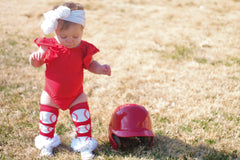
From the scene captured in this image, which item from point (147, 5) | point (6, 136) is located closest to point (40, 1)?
point (147, 5)

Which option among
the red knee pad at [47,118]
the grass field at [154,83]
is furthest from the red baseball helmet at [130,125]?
the red knee pad at [47,118]

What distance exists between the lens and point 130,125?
8.84 ft

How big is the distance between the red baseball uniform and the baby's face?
101 millimetres

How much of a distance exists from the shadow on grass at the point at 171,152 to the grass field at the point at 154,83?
0.01m

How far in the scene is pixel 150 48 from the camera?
6371 mm

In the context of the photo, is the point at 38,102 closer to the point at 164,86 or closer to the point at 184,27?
the point at 164,86

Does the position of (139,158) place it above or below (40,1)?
below

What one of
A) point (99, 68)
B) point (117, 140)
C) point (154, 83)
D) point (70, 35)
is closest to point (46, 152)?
point (117, 140)

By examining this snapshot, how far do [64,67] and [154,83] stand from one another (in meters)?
2.36

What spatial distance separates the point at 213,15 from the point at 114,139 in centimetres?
777

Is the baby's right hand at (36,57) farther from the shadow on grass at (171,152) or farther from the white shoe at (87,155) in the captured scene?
the shadow on grass at (171,152)

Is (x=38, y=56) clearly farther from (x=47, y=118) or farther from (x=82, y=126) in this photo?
(x=82, y=126)

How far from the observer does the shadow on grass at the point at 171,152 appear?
2787 millimetres

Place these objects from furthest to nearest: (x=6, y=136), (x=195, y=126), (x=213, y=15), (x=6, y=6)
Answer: (x=6, y=6) < (x=213, y=15) < (x=195, y=126) < (x=6, y=136)
